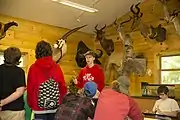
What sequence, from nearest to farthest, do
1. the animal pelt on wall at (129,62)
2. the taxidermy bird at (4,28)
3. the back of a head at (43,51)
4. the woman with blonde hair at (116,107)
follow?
the woman with blonde hair at (116,107), the back of a head at (43,51), the taxidermy bird at (4,28), the animal pelt on wall at (129,62)

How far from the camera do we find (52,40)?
5.81 meters

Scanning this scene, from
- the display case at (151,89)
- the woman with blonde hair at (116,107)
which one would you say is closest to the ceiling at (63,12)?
the display case at (151,89)

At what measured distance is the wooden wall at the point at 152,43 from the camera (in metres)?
5.38

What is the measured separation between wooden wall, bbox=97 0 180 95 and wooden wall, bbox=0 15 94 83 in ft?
4.14

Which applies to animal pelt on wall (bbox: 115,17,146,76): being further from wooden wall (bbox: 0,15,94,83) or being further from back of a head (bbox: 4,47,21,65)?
back of a head (bbox: 4,47,21,65)

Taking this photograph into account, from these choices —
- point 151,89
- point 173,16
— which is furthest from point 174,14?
point 151,89

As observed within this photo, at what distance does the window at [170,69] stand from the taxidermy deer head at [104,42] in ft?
3.81

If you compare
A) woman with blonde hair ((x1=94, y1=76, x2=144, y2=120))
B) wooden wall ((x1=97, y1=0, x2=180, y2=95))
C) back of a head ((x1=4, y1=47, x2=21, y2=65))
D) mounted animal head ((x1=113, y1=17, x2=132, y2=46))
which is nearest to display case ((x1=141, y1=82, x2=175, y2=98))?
wooden wall ((x1=97, y1=0, x2=180, y2=95))

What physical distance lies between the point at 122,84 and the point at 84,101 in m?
0.41

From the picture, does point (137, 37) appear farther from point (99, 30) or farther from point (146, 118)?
point (146, 118)

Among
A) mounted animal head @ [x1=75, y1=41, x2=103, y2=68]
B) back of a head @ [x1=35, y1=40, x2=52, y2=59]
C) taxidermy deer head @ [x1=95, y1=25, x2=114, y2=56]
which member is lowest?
back of a head @ [x1=35, y1=40, x2=52, y2=59]

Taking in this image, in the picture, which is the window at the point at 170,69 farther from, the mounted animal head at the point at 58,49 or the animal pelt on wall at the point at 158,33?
the mounted animal head at the point at 58,49

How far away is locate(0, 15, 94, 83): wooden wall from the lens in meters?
5.16

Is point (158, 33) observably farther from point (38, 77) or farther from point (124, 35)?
point (38, 77)
